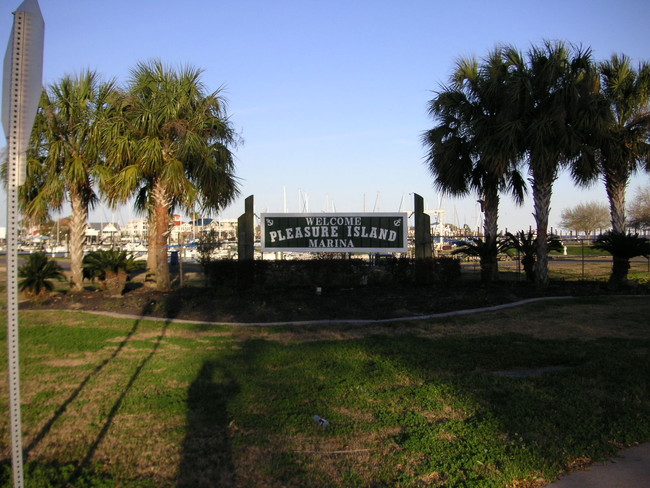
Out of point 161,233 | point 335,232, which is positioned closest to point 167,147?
point 161,233

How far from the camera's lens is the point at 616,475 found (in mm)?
4328

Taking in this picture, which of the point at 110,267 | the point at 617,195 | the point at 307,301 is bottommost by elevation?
the point at 307,301

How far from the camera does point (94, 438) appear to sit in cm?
514

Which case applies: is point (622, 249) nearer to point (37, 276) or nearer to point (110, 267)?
point (110, 267)

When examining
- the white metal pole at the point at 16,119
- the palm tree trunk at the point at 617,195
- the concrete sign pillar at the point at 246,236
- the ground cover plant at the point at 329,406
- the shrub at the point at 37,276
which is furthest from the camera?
the palm tree trunk at the point at 617,195

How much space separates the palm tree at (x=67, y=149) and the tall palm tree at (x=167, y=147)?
0.66 meters

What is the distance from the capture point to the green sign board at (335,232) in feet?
56.5

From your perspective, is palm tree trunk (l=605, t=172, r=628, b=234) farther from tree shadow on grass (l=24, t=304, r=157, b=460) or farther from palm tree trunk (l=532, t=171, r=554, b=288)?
tree shadow on grass (l=24, t=304, r=157, b=460)

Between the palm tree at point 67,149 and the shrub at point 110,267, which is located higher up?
the palm tree at point 67,149

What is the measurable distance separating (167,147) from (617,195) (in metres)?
13.4

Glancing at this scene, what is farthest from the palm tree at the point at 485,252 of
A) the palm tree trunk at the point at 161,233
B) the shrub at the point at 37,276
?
the shrub at the point at 37,276

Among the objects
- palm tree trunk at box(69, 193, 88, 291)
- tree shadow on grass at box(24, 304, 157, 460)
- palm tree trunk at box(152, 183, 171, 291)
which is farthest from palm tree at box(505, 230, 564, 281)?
palm tree trunk at box(69, 193, 88, 291)

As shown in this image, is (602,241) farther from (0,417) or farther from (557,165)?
(0,417)

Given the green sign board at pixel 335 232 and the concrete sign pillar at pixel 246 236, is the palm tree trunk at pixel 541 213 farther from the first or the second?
the concrete sign pillar at pixel 246 236
